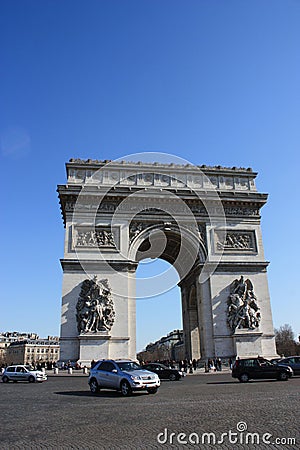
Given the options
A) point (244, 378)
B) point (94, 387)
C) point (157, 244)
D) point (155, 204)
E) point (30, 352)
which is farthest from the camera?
point (30, 352)

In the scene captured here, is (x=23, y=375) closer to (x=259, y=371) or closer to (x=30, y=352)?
(x=259, y=371)

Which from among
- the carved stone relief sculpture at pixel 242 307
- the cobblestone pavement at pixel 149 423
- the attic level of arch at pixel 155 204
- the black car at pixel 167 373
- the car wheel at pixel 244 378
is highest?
the attic level of arch at pixel 155 204

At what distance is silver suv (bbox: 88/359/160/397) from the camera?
1281 centimetres

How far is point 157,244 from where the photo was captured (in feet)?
115

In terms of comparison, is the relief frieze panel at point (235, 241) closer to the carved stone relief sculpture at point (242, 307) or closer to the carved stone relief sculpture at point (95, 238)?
the carved stone relief sculpture at point (242, 307)

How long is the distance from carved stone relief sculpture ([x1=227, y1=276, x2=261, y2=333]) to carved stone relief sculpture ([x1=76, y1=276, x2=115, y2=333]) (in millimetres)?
8695

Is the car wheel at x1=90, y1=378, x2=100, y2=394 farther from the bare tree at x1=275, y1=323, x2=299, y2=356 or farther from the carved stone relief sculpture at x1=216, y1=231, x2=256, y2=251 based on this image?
the bare tree at x1=275, y1=323, x2=299, y2=356

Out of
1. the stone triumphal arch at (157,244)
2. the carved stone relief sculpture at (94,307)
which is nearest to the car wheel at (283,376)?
A: the stone triumphal arch at (157,244)

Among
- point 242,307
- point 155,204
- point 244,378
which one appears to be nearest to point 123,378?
point 244,378

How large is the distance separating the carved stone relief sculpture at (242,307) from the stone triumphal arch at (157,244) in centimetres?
7

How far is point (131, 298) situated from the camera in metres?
30.0

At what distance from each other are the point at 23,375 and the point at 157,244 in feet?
53.0

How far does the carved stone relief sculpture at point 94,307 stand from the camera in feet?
91.6

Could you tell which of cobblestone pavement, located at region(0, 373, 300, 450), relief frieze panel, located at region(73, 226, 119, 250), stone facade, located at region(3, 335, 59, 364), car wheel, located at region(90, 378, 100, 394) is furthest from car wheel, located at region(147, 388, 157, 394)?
stone facade, located at region(3, 335, 59, 364)
